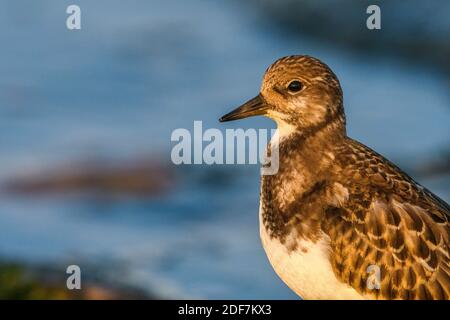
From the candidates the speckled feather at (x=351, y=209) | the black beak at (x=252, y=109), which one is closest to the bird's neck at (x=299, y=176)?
the speckled feather at (x=351, y=209)

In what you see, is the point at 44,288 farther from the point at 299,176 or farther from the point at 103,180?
the point at 103,180

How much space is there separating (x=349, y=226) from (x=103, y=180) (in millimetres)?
5553

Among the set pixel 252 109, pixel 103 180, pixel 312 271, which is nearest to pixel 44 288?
pixel 252 109

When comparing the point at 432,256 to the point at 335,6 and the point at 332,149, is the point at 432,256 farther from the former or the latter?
the point at 335,6

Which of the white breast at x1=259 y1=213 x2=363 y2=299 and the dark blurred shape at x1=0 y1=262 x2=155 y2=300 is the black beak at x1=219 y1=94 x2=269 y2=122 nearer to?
the white breast at x1=259 y1=213 x2=363 y2=299

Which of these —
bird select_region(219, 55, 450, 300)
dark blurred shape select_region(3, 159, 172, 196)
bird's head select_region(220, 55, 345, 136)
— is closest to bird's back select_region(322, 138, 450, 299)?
bird select_region(219, 55, 450, 300)

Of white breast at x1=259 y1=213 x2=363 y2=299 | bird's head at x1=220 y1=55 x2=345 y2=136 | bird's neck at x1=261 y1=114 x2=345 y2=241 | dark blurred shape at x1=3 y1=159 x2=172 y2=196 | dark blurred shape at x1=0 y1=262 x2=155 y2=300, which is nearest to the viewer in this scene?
white breast at x1=259 y1=213 x2=363 y2=299

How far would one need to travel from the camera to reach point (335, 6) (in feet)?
39.1

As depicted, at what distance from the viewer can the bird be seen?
4.21 m

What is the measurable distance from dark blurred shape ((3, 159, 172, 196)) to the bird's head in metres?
4.71

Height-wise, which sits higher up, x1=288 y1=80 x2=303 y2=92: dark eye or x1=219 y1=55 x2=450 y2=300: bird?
x1=288 y1=80 x2=303 y2=92: dark eye

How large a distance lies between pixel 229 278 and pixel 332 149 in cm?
286

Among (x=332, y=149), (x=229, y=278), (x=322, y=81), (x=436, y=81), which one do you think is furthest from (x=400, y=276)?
(x=436, y=81)

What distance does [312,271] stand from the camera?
4.16 m
